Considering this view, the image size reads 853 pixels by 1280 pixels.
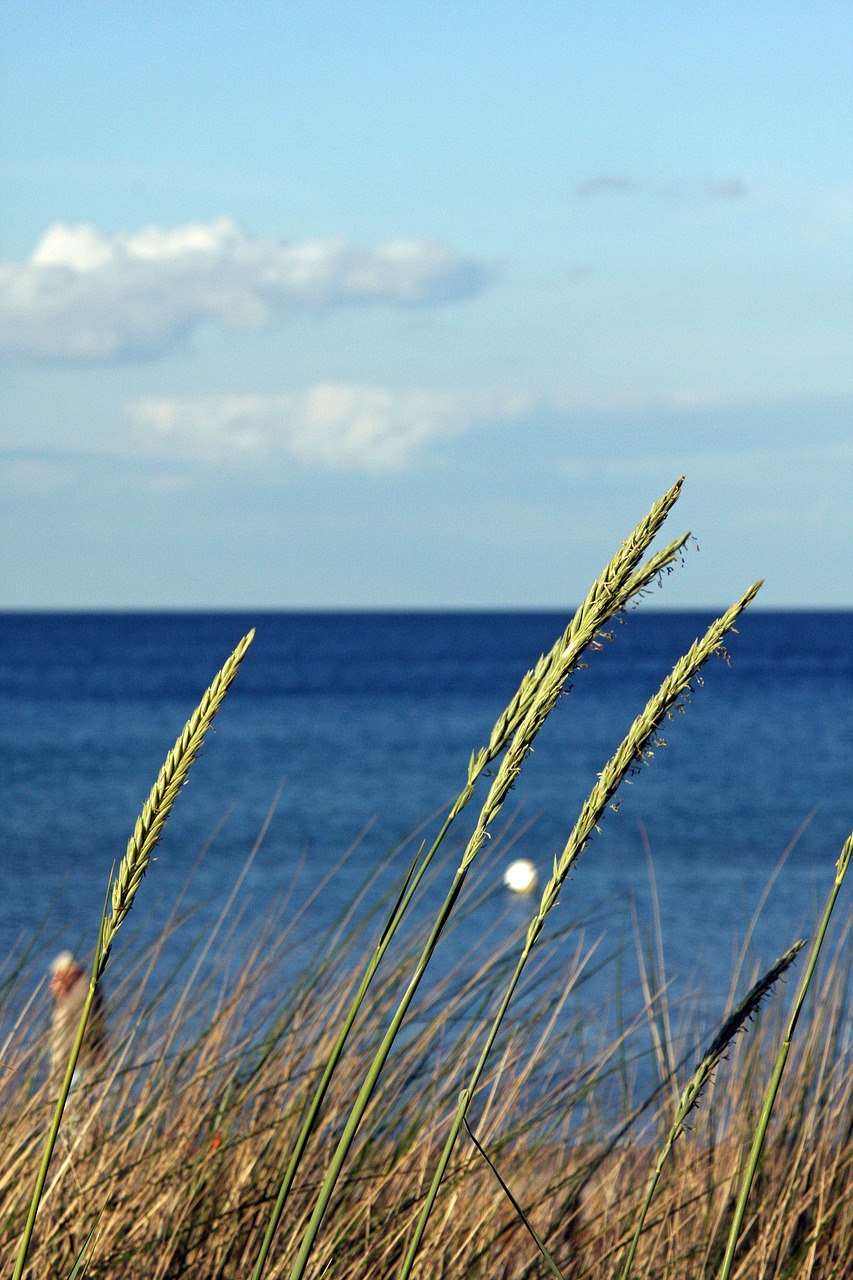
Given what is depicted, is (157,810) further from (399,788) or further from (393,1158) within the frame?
(399,788)

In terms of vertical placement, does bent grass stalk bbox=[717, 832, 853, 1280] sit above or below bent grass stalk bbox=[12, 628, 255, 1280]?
below

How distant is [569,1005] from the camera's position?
9508 millimetres

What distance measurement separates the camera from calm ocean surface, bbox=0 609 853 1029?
676 inches

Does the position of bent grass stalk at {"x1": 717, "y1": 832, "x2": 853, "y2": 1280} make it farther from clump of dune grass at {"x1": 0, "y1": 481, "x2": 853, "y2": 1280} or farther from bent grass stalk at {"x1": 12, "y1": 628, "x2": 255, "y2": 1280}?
bent grass stalk at {"x1": 12, "y1": 628, "x2": 255, "y2": 1280}

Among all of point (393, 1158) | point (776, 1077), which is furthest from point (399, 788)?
point (776, 1077)

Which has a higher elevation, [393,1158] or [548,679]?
[548,679]

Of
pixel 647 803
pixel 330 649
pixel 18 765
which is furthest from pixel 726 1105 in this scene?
pixel 330 649

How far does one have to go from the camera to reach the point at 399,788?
4022 centimetres

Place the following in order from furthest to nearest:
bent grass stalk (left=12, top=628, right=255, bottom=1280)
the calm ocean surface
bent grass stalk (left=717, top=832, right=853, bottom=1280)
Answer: the calm ocean surface
bent grass stalk (left=717, top=832, right=853, bottom=1280)
bent grass stalk (left=12, top=628, right=255, bottom=1280)

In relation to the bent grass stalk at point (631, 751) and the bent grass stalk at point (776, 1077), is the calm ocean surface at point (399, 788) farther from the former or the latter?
the bent grass stalk at point (631, 751)

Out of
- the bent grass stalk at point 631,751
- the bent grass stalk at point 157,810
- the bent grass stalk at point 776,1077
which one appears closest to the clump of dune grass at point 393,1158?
the bent grass stalk at point 776,1077

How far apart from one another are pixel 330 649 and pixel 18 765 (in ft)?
270

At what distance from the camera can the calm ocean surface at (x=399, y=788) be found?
17.2 m

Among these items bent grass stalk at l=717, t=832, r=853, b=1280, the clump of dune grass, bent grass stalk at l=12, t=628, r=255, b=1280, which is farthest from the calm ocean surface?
bent grass stalk at l=12, t=628, r=255, b=1280
